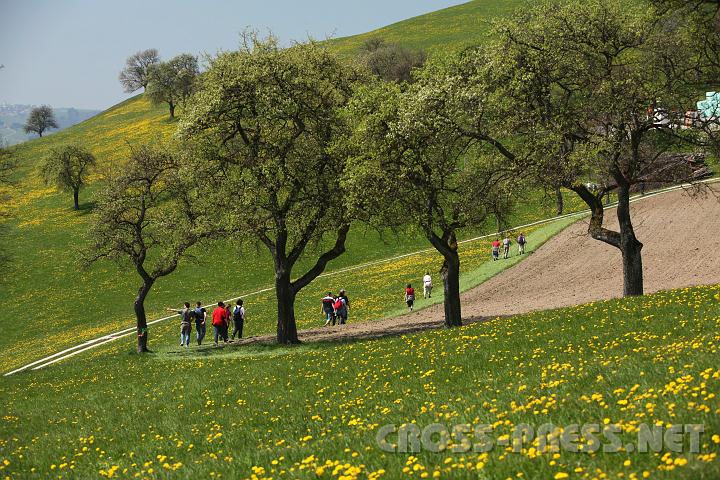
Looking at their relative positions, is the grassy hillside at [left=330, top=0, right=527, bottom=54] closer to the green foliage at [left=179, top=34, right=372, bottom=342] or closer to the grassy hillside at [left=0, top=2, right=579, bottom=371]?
the grassy hillside at [left=0, top=2, right=579, bottom=371]

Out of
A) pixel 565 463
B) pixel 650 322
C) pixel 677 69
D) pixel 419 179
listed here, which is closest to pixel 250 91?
pixel 419 179

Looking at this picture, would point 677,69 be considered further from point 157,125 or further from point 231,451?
point 157,125

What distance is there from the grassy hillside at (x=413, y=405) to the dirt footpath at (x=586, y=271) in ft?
38.3

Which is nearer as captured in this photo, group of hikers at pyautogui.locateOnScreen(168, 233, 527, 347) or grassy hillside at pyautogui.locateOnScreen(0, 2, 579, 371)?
group of hikers at pyautogui.locateOnScreen(168, 233, 527, 347)

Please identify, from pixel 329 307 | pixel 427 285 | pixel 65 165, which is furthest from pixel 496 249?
pixel 65 165

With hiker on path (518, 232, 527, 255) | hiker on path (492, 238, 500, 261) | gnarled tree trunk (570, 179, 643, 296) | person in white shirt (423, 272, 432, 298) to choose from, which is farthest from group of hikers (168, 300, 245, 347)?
hiker on path (518, 232, 527, 255)

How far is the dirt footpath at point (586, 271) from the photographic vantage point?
3531cm

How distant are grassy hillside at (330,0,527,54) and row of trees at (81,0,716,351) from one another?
10069cm

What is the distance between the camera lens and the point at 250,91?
29.0 m

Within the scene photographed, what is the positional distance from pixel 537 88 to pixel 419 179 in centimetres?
561

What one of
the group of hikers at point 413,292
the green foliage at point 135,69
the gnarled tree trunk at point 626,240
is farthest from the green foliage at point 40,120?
the gnarled tree trunk at point 626,240

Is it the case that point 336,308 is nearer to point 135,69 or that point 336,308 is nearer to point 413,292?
point 413,292

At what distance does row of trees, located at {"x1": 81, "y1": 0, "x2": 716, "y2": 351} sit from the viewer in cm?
2428

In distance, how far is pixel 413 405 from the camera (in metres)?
12.3
